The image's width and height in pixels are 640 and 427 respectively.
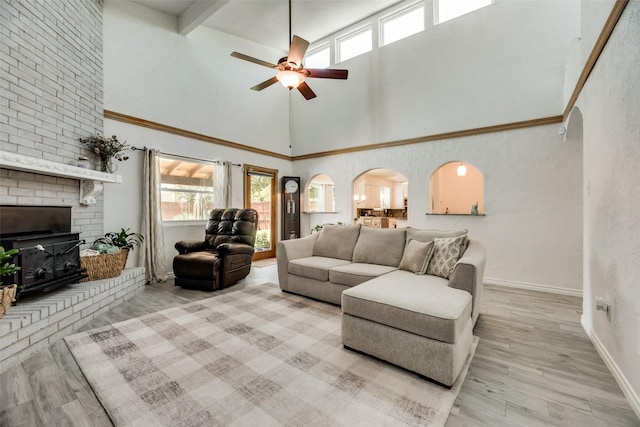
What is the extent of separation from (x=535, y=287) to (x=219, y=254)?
4616 mm

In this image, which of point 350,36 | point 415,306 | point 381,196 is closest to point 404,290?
point 415,306

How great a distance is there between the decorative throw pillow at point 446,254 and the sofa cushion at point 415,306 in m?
0.24

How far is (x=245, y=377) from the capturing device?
1.77 m

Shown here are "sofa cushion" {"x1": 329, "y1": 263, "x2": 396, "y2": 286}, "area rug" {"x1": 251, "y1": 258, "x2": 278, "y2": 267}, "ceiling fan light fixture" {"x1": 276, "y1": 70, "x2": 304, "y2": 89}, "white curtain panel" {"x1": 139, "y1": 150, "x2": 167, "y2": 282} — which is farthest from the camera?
"area rug" {"x1": 251, "y1": 258, "x2": 278, "y2": 267}

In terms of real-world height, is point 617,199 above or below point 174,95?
below

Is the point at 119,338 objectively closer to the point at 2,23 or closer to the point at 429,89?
the point at 2,23

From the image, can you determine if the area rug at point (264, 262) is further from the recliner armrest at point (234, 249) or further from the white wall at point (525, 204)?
the white wall at point (525, 204)

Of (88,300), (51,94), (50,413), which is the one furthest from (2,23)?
(50,413)

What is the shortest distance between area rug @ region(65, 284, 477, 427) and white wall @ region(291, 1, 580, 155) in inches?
162

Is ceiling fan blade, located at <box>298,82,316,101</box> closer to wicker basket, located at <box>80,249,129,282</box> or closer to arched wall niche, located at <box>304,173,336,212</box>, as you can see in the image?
wicker basket, located at <box>80,249,129,282</box>

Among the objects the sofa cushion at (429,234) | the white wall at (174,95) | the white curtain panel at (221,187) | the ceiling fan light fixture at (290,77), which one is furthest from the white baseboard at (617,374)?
the white wall at (174,95)

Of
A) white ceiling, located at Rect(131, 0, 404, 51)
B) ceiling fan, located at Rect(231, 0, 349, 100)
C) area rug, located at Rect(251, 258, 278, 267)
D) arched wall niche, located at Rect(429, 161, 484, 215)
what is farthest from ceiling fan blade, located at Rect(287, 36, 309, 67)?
arched wall niche, located at Rect(429, 161, 484, 215)

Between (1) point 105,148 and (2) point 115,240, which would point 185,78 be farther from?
(2) point 115,240

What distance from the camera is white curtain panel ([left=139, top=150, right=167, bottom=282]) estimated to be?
4.20 metres
